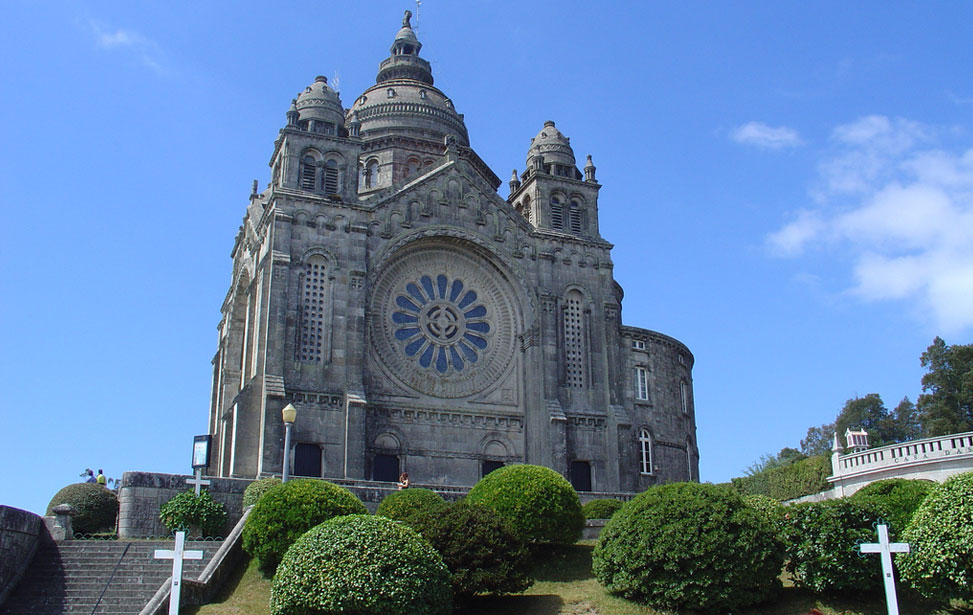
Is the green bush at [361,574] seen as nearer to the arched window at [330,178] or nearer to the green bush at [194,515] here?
the green bush at [194,515]

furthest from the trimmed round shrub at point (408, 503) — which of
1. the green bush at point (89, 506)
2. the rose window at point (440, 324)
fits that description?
the rose window at point (440, 324)

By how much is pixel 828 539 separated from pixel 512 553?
736 cm

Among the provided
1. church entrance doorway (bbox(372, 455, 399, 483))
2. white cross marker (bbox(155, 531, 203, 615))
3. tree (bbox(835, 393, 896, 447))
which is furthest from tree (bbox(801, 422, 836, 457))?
white cross marker (bbox(155, 531, 203, 615))

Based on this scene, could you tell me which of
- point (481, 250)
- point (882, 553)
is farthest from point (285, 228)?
point (882, 553)

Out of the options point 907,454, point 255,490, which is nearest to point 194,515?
point 255,490

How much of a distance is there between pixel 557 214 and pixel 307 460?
1743 cm

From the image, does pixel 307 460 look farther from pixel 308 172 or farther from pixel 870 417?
pixel 870 417

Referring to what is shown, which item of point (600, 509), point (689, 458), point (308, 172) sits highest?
point (308, 172)

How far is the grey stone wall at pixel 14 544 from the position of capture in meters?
23.4

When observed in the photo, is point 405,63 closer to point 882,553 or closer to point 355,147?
point 355,147

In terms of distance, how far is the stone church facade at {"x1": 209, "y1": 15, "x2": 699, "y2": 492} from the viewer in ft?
125

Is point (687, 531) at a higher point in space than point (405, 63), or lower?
lower

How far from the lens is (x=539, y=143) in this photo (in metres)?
48.4

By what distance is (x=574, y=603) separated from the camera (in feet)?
76.0
